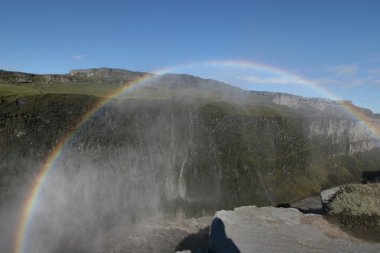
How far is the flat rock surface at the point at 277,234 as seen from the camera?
64.0 ft

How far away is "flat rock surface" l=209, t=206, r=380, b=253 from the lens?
19.5 metres

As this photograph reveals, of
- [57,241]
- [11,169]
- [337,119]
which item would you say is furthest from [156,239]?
[337,119]

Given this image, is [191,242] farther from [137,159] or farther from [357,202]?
[137,159]

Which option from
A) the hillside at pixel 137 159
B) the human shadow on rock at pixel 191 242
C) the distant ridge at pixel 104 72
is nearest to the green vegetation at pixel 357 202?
the human shadow on rock at pixel 191 242

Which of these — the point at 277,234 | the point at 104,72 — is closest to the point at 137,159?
the point at 277,234

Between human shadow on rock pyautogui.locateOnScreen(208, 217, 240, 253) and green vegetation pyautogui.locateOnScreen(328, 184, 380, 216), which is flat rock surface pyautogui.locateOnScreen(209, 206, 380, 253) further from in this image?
green vegetation pyautogui.locateOnScreen(328, 184, 380, 216)

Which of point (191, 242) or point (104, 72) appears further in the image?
point (104, 72)

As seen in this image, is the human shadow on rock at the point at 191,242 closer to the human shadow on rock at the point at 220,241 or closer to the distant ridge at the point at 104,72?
the human shadow on rock at the point at 220,241

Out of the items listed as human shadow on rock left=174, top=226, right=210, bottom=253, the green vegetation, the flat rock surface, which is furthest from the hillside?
the green vegetation

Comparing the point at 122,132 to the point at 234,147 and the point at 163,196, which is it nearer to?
the point at 163,196

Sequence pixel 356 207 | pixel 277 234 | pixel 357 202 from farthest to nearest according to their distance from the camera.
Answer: pixel 357 202
pixel 356 207
pixel 277 234

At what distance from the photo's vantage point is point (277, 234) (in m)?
21.3

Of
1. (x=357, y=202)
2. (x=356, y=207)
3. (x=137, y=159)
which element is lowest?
(x=137, y=159)

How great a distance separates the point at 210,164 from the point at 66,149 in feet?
91.1
